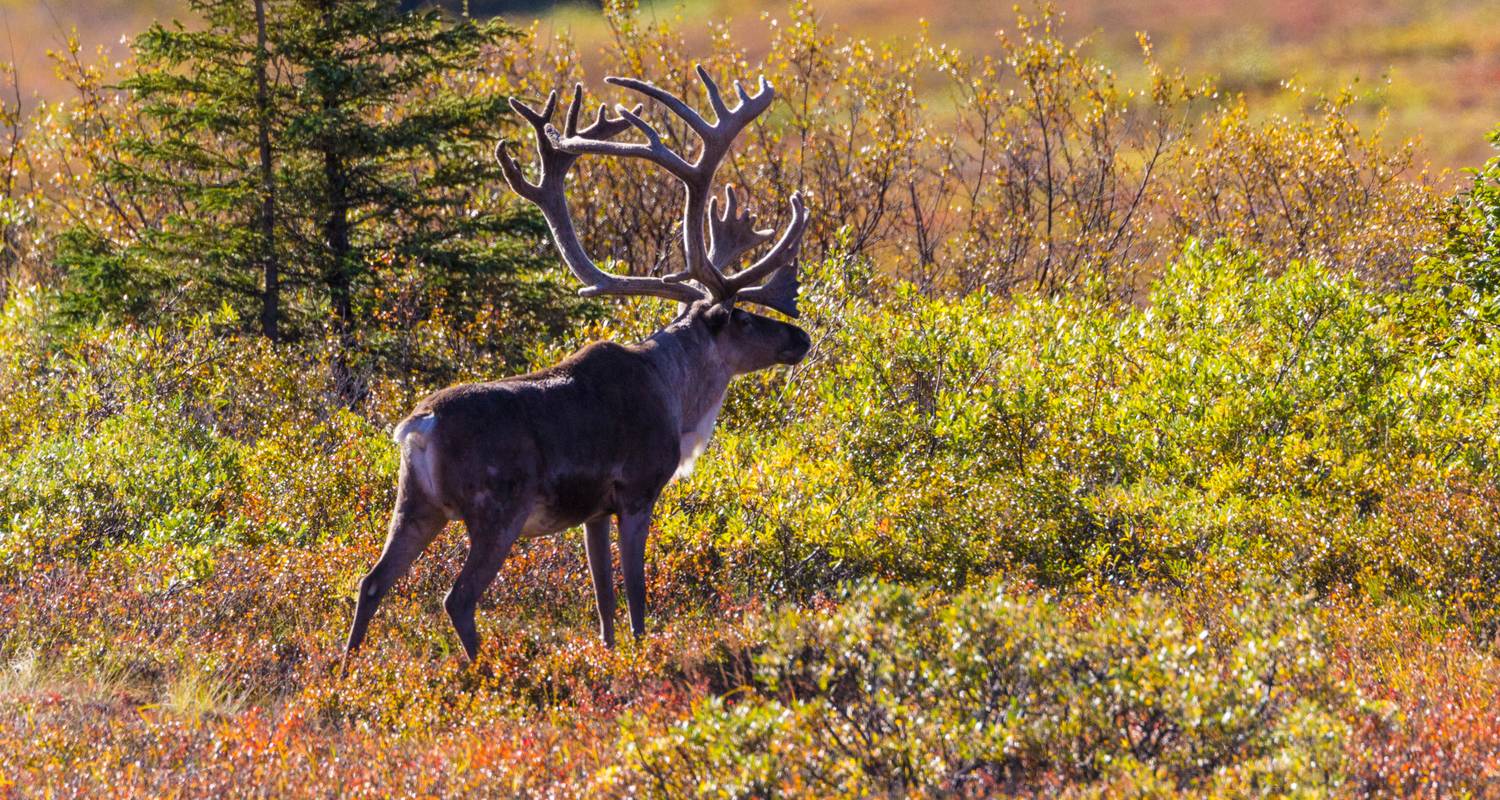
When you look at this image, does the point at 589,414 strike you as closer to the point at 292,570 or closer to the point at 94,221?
the point at 292,570

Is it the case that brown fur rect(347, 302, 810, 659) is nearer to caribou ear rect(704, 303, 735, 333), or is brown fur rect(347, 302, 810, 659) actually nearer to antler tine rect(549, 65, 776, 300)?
caribou ear rect(704, 303, 735, 333)

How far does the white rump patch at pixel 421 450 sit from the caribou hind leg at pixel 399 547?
88 millimetres

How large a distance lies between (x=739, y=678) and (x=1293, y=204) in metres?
17.3

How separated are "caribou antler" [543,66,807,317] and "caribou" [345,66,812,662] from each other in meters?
0.01

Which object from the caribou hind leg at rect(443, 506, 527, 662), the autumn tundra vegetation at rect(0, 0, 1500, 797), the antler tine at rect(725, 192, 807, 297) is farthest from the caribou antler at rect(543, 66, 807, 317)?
the caribou hind leg at rect(443, 506, 527, 662)

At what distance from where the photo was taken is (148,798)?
5207mm

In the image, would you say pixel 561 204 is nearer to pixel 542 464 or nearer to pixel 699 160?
pixel 699 160

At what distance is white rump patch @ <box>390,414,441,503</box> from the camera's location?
687 centimetres

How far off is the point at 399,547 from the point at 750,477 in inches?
125

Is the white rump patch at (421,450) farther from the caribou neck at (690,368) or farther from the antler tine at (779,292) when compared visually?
the antler tine at (779,292)

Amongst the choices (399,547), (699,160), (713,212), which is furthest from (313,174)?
(399,547)

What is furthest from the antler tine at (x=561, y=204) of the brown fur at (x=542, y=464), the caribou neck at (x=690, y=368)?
the brown fur at (x=542, y=464)

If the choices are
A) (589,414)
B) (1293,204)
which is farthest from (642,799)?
(1293,204)

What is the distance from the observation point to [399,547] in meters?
7.07
